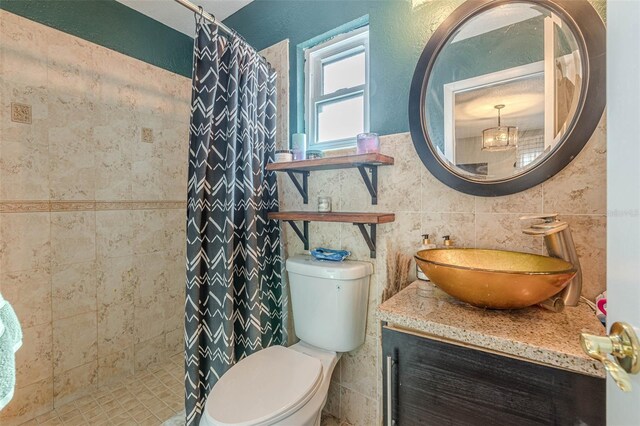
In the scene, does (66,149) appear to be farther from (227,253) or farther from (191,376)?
(191,376)

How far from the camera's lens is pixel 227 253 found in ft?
4.49

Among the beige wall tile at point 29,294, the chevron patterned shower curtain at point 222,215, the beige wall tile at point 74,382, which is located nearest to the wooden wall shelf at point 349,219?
the chevron patterned shower curtain at point 222,215

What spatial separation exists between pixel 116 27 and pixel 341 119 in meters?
1.66

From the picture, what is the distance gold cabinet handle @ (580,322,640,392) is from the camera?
1.25 feet

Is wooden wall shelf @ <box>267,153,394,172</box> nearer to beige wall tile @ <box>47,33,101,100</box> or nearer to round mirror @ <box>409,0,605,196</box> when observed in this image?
round mirror @ <box>409,0,605,196</box>

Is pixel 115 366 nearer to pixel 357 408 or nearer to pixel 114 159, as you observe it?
pixel 114 159

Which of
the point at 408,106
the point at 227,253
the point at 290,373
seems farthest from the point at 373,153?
the point at 290,373

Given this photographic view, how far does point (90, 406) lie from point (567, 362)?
2289mm

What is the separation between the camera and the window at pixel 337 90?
156cm

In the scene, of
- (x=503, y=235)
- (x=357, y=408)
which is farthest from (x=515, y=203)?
(x=357, y=408)

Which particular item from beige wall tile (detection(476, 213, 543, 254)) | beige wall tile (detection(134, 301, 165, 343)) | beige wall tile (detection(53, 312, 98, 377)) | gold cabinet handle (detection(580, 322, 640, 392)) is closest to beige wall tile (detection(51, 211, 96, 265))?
beige wall tile (detection(53, 312, 98, 377))

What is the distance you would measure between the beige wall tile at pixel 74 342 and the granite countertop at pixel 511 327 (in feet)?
6.22

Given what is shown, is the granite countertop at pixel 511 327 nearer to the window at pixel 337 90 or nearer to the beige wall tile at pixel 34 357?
the window at pixel 337 90

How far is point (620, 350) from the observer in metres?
0.40
